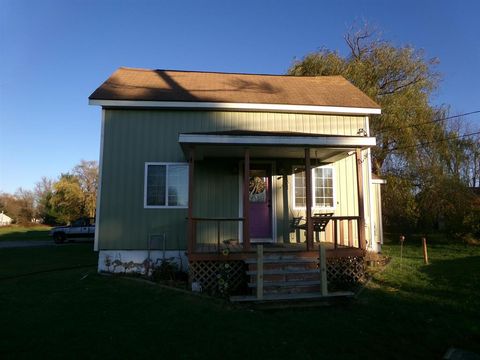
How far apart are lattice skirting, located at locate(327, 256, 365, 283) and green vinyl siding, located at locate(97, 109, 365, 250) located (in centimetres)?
208

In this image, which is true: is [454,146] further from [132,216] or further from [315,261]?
[132,216]

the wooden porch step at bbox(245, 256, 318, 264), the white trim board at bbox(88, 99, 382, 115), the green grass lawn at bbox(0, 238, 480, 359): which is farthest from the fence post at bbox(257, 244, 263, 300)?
the white trim board at bbox(88, 99, 382, 115)

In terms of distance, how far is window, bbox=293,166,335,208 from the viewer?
10.1m

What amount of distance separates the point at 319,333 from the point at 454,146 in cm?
2109

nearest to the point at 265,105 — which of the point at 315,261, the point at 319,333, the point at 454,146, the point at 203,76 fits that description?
the point at 203,76

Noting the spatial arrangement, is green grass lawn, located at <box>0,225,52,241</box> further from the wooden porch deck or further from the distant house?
the wooden porch deck

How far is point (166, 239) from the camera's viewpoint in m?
9.18

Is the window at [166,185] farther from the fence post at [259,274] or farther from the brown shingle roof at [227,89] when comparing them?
the fence post at [259,274]

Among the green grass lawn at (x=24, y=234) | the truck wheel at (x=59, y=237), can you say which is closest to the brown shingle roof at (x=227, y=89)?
the truck wheel at (x=59, y=237)

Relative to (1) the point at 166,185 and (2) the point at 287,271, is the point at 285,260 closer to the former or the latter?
(2) the point at 287,271

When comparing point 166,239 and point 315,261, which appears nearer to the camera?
point 315,261

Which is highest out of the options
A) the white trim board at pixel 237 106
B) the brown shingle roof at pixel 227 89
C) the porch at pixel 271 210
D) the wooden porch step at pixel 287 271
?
the brown shingle roof at pixel 227 89

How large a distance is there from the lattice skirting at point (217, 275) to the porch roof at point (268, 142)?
244cm

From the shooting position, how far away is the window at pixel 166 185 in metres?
9.38
